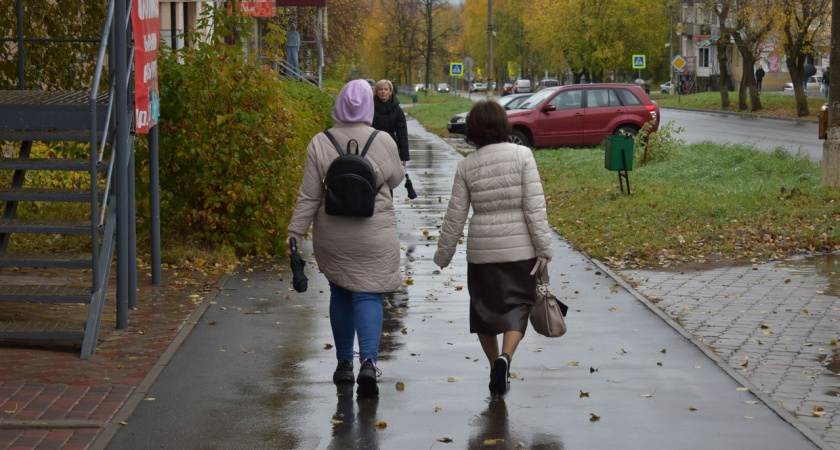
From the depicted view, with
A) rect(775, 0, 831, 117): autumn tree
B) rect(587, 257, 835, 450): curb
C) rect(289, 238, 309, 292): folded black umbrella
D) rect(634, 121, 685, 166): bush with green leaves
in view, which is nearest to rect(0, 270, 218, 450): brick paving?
rect(289, 238, 309, 292): folded black umbrella

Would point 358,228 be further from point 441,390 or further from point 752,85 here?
point 752,85

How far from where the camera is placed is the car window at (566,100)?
27.4 metres

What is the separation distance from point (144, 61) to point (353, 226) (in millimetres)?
2692

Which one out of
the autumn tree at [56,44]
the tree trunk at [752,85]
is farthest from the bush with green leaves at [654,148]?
the tree trunk at [752,85]

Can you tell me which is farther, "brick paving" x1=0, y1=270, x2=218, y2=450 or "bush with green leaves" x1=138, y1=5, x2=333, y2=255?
"bush with green leaves" x1=138, y1=5, x2=333, y2=255

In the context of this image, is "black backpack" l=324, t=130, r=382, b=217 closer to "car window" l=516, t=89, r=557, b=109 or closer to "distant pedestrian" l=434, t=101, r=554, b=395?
"distant pedestrian" l=434, t=101, r=554, b=395

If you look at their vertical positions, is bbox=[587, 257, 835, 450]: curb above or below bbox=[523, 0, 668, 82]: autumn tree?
below

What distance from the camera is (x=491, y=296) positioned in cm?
647

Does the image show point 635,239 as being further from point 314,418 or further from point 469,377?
point 314,418

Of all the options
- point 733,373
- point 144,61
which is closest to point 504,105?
point 144,61

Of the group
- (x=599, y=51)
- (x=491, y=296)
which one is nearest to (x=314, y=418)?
(x=491, y=296)

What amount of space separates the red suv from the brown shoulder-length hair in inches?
816

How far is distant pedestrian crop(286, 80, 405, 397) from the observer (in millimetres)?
6441

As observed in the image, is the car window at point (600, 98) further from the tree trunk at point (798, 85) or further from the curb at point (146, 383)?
the tree trunk at point (798, 85)
